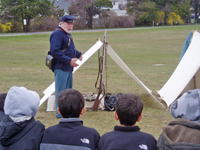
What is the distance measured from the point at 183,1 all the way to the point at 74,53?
6547cm

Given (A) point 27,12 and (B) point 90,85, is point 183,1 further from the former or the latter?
(B) point 90,85

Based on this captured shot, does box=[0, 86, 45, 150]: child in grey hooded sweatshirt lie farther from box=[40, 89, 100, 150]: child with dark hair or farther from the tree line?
the tree line

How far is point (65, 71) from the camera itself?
179 inches

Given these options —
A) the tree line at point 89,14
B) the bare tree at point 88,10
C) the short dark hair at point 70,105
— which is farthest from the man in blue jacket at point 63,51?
the bare tree at point 88,10

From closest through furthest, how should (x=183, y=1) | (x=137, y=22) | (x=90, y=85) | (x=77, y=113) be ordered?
(x=77, y=113) < (x=90, y=85) < (x=137, y=22) < (x=183, y=1)

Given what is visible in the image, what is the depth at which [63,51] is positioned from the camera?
14.6 feet

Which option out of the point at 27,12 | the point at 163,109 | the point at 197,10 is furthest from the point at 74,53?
the point at 197,10

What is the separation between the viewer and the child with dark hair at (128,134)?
200 cm

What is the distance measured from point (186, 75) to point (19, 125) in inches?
155

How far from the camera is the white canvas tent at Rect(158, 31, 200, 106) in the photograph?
509 centimetres

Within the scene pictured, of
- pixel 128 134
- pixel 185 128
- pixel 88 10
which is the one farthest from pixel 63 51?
pixel 88 10

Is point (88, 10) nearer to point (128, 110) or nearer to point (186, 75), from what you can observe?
point (186, 75)

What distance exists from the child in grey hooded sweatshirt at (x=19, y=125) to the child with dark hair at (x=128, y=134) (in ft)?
1.93

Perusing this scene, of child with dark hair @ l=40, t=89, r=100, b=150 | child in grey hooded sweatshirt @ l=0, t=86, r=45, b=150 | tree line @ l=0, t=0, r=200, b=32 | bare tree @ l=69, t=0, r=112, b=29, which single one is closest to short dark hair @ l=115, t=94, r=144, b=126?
child with dark hair @ l=40, t=89, r=100, b=150
